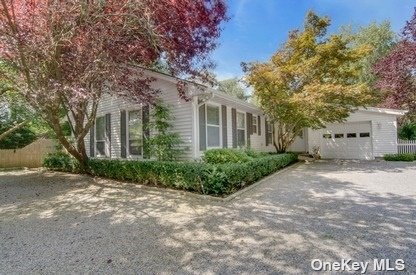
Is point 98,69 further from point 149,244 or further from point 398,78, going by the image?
point 398,78

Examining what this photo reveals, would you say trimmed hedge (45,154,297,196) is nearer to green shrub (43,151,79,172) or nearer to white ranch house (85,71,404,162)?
white ranch house (85,71,404,162)

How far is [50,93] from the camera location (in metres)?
7.04

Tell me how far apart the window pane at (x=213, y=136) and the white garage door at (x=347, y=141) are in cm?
1070

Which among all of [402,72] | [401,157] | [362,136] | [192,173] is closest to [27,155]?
[192,173]

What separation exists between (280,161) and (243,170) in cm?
494

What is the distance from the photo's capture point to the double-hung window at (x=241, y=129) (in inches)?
519

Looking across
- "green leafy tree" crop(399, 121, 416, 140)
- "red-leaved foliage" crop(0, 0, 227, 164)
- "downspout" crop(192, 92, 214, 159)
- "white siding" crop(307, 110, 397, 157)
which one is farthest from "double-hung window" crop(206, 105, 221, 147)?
"green leafy tree" crop(399, 121, 416, 140)

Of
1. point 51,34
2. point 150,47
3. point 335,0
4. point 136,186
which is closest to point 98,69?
point 51,34

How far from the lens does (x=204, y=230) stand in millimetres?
4648

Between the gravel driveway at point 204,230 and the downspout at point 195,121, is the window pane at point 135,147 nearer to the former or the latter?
the downspout at point 195,121

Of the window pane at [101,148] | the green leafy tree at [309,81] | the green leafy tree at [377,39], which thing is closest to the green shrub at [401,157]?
Result: the green leafy tree at [309,81]

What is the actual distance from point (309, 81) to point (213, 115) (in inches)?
250

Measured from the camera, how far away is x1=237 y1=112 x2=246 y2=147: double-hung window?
1318 cm

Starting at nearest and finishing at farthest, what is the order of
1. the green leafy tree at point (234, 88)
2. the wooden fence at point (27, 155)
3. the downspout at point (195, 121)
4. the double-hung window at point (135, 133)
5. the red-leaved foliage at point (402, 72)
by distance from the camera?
the downspout at point (195, 121) < the double-hung window at point (135, 133) < the red-leaved foliage at point (402, 72) < the wooden fence at point (27, 155) < the green leafy tree at point (234, 88)
